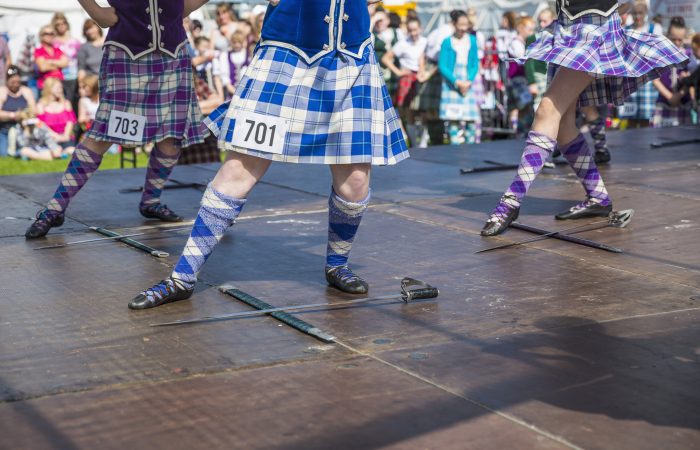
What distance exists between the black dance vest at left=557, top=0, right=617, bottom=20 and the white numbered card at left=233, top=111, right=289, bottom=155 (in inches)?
82.8

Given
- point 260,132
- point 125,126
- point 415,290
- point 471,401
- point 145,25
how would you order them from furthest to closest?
point 125,126, point 145,25, point 415,290, point 260,132, point 471,401

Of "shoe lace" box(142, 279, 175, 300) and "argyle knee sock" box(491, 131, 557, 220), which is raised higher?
"argyle knee sock" box(491, 131, 557, 220)

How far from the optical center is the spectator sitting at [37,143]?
11.9 meters

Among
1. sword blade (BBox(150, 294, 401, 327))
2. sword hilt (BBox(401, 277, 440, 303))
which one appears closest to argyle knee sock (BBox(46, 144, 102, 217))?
sword blade (BBox(150, 294, 401, 327))

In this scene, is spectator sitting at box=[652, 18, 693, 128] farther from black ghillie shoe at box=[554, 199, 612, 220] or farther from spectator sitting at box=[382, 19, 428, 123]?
black ghillie shoe at box=[554, 199, 612, 220]

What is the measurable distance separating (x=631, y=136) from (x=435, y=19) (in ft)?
27.1

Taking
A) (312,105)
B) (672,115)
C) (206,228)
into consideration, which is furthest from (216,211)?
(672,115)

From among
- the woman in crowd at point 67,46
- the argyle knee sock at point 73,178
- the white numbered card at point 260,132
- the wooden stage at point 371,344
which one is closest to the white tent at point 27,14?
the woman in crowd at point 67,46

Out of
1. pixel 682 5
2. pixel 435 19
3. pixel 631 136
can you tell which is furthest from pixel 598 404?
pixel 435 19

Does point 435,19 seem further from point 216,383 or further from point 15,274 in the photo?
point 216,383

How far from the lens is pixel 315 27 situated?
3752 millimetres

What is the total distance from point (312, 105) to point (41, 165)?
8.21 metres

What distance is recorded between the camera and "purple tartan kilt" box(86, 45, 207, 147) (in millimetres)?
5320

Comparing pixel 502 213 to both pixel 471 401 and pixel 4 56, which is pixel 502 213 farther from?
pixel 4 56
